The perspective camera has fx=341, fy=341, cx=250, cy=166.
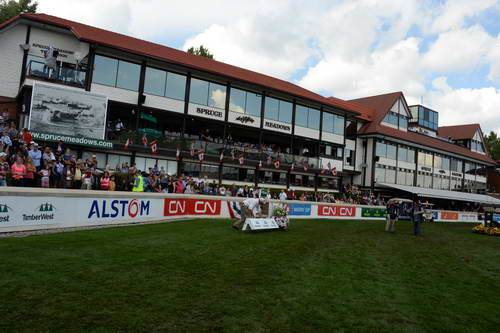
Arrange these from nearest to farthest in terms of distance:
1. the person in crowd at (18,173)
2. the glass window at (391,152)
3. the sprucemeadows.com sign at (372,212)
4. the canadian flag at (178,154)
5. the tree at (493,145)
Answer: the person in crowd at (18,173), the canadian flag at (178,154), the sprucemeadows.com sign at (372,212), the glass window at (391,152), the tree at (493,145)

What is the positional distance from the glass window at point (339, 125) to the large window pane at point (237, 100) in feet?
43.6

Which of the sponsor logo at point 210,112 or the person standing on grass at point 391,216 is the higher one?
the sponsor logo at point 210,112

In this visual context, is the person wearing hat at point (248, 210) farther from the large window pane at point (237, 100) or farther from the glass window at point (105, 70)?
the large window pane at point (237, 100)

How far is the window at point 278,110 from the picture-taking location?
35.3 meters

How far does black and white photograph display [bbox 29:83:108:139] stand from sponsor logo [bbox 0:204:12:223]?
1386 centimetres

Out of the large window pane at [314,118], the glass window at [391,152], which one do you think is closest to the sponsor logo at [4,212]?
the large window pane at [314,118]

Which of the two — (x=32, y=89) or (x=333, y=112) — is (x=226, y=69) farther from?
(x=32, y=89)

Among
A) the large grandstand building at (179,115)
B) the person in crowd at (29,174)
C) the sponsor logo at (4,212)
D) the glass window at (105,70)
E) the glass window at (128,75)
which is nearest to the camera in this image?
the sponsor logo at (4,212)

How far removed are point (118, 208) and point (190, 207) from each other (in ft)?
15.7

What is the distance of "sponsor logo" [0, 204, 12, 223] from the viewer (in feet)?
34.4

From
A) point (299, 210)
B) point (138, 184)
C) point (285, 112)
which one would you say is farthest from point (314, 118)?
point (138, 184)

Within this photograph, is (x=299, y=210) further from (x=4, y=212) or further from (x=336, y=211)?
(x=4, y=212)

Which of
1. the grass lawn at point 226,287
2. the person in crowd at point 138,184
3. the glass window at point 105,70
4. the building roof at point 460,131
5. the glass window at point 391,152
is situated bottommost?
the grass lawn at point 226,287

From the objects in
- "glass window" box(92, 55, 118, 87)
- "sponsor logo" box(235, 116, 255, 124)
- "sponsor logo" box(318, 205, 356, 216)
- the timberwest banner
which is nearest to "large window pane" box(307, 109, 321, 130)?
"sponsor logo" box(235, 116, 255, 124)
